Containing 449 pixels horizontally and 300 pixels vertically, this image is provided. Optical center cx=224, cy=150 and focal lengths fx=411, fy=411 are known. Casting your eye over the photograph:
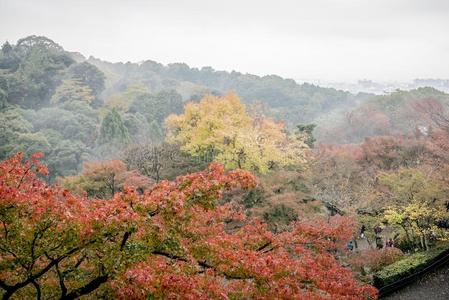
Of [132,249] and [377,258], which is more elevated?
[132,249]

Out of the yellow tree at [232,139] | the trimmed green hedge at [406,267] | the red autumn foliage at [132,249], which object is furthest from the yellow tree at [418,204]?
the red autumn foliage at [132,249]

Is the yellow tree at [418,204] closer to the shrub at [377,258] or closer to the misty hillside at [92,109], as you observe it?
the shrub at [377,258]

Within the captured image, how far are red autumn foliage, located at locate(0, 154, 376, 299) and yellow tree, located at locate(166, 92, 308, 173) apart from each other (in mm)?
14127

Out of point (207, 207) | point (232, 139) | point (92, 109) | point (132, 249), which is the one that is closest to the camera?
point (132, 249)

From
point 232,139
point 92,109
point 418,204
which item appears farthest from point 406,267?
point 92,109

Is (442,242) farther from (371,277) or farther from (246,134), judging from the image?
(246,134)

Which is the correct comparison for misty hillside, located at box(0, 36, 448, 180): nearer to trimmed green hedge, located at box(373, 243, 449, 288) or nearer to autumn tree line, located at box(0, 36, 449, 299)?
autumn tree line, located at box(0, 36, 449, 299)

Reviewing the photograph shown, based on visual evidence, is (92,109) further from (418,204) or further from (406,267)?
(406,267)

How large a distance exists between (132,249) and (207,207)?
140 centimetres

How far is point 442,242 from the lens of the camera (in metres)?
15.8

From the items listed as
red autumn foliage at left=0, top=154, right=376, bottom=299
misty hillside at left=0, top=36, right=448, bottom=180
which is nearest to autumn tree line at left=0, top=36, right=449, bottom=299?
red autumn foliage at left=0, top=154, right=376, bottom=299

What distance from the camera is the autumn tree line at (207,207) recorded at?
616 cm

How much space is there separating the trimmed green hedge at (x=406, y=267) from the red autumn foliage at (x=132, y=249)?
22.5ft

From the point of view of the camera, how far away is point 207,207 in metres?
6.89
